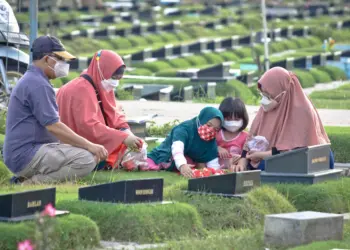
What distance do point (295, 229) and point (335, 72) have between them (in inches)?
814

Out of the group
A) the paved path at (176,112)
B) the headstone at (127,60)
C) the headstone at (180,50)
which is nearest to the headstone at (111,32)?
the headstone at (180,50)

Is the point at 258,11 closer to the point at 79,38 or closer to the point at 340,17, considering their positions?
the point at 340,17

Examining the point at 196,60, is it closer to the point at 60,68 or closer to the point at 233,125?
the point at 233,125

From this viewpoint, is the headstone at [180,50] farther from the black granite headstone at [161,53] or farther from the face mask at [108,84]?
the face mask at [108,84]

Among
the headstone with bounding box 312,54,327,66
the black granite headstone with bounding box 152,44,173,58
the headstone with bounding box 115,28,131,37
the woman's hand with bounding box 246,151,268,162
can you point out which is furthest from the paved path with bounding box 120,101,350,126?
the headstone with bounding box 115,28,131,37

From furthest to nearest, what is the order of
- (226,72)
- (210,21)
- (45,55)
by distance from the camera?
1. (210,21)
2. (226,72)
3. (45,55)

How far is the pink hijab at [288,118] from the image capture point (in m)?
10.8

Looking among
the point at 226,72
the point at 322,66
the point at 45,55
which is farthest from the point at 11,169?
the point at 322,66

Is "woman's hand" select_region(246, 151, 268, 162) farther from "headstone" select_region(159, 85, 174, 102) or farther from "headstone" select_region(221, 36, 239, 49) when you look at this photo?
"headstone" select_region(221, 36, 239, 49)

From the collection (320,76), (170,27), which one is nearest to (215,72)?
(320,76)

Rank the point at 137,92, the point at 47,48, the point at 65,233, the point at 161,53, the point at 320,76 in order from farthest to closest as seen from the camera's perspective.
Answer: the point at 161,53
the point at 320,76
the point at 137,92
the point at 47,48
the point at 65,233

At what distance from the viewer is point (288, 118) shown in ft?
35.8

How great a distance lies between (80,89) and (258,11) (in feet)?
137

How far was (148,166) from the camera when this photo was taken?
36.7 ft
